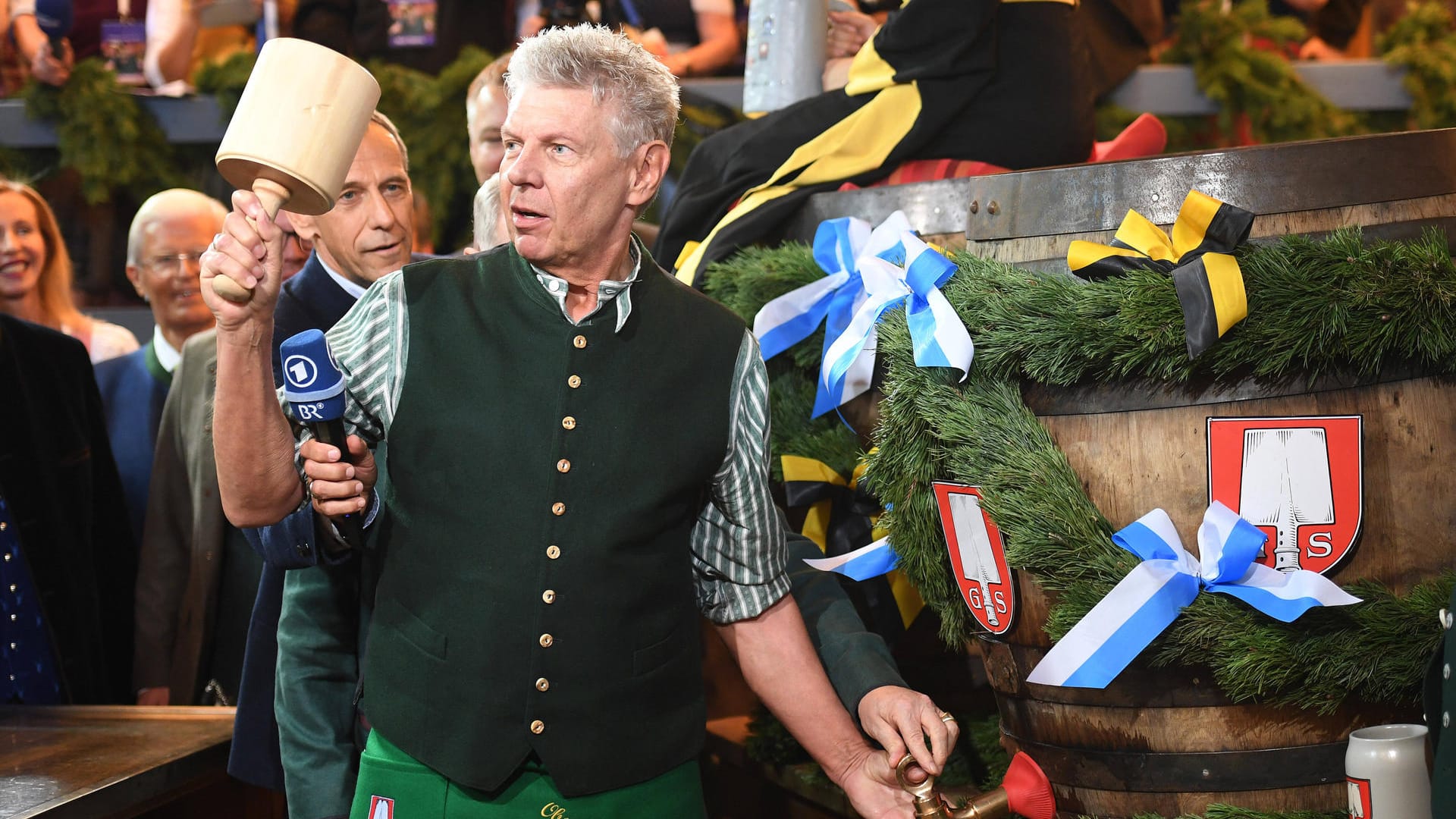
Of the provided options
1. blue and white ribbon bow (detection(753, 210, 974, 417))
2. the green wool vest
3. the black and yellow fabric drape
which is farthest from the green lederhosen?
the black and yellow fabric drape

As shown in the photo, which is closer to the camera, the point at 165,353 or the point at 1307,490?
the point at 1307,490

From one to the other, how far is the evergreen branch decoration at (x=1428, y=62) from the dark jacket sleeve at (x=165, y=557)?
344 cm

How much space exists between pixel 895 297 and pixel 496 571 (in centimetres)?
65

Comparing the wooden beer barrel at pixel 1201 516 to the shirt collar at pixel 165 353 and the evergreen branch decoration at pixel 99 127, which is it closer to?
the shirt collar at pixel 165 353

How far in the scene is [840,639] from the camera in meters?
1.72

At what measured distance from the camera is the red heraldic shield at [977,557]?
5.34ft

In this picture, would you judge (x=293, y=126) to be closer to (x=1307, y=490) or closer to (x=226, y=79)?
(x=1307, y=490)

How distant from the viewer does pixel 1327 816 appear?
154cm

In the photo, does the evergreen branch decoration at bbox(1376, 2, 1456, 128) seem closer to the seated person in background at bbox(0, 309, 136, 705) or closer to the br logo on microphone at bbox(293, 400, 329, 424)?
the br logo on microphone at bbox(293, 400, 329, 424)

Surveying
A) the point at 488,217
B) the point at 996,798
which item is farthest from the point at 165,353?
the point at 996,798

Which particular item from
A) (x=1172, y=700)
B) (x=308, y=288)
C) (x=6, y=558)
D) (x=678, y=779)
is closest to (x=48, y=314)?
(x=6, y=558)

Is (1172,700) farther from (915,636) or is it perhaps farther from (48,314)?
(48,314)

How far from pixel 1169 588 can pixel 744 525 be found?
0.51 m

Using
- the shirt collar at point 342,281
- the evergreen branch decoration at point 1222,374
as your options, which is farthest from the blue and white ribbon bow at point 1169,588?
the shirt collar at point 342,281
